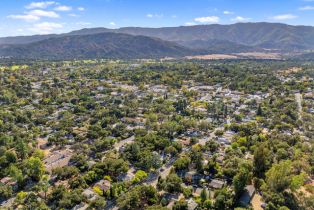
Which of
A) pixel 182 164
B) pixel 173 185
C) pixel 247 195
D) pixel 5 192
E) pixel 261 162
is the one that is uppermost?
pixel 261 162

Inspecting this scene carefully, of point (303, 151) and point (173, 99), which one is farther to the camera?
point (173, 99)

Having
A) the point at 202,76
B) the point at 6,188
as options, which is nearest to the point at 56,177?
the point at 6,188

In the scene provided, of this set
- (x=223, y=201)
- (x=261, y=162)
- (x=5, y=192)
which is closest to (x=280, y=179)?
(x=261, y=162)

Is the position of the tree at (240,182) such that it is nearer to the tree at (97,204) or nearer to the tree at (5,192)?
the tree at (97,204)

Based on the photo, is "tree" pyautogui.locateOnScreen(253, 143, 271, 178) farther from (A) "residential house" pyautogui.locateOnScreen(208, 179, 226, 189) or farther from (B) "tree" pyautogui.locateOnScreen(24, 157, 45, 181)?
(B) "tree" pyautogui.locateOnScreen(24, 157, 45, 181)

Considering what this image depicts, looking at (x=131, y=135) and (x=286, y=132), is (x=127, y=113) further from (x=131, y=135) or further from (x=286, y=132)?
(x=286, y=132)

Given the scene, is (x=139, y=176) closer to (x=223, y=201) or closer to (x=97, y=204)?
(x=97, y=204)

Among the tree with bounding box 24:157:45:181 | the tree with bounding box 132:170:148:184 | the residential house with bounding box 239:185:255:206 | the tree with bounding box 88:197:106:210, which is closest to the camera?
the tree with bounding box 88:197:106:210

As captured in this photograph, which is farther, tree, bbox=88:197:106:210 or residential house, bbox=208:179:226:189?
residential house, bbox=208:179:226:189

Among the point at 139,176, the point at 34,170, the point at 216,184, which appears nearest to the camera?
the point at 216,184

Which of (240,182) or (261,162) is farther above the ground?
(261,162)

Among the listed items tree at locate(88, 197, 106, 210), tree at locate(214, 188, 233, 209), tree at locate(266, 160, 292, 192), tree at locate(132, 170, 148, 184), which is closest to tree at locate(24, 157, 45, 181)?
tree at locate(88, 197, 106, 210)
